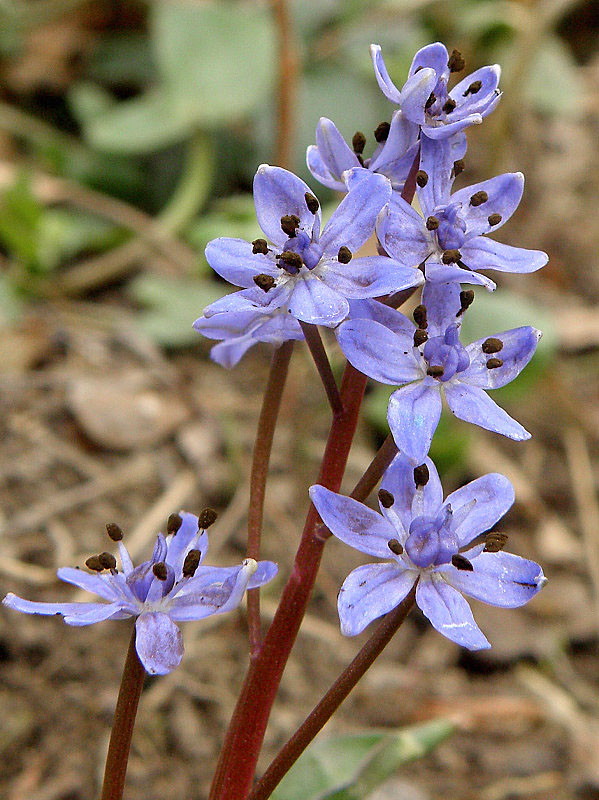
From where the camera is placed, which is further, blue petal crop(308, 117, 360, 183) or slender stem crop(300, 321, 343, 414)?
blue petal crop(308, 117, 360, 183)

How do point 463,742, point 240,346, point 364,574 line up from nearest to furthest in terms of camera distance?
point 364,574 → point 240,346 → point 463,742

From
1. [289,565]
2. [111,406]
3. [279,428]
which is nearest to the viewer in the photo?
[289,565]

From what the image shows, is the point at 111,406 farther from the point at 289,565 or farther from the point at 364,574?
the point at 364,574

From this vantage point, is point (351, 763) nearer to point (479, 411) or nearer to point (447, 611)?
point (447, 611)

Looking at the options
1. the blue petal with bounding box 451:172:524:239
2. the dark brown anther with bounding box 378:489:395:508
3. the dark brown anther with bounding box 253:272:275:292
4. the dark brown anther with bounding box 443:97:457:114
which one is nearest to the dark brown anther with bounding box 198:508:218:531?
the dark brown anther with bounding box 378:489:395:508

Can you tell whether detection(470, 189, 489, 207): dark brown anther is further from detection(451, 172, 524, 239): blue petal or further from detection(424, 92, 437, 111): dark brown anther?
detection(424, 92, 437, 111): dark brown anther

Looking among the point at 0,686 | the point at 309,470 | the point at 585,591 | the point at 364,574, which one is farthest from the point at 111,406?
the point at 364,574
